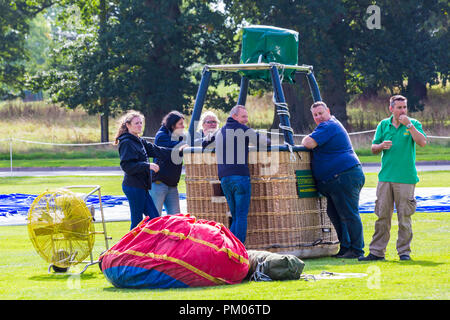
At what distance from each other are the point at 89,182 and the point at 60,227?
44.1ft

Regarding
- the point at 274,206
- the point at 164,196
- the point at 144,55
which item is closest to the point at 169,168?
the point at 164,196

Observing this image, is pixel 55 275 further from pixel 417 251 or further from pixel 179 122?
pixel 417 251

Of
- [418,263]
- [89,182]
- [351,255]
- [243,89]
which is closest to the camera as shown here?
[418,263]

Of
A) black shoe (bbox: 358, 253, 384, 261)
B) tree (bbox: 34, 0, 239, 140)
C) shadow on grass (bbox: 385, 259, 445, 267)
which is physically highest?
tree (bbox: 34, 0, 239, 140)

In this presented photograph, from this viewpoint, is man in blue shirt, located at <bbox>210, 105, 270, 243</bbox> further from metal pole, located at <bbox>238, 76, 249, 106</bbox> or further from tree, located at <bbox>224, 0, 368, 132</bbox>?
tree, located at <bbox>224, 0, 368, 132</bbox>

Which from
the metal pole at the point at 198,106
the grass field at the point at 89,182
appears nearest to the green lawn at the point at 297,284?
the metal pole at the point at 198,106

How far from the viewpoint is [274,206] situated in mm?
9102

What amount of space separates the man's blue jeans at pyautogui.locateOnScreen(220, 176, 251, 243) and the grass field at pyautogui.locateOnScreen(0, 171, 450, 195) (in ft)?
32.9

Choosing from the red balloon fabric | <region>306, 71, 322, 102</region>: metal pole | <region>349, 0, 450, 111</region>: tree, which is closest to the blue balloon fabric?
<region>306, 71, 322, 102</region>: metal pole

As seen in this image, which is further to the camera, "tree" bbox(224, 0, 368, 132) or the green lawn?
"tree" bbox(224, 0, 368, 132)

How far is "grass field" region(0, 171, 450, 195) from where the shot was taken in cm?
1936

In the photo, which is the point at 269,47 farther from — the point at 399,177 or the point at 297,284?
the point at 297,284

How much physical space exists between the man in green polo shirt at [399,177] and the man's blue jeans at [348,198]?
0.33m
